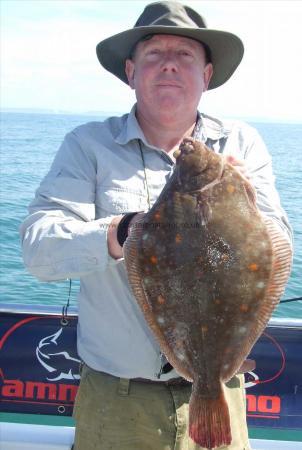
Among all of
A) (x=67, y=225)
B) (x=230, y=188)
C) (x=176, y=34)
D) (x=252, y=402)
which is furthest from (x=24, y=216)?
(x=230, y=188)

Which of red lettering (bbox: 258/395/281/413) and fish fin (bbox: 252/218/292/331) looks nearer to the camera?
fish fin (bbox: 252/218/292/331)

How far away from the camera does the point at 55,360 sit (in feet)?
13.7

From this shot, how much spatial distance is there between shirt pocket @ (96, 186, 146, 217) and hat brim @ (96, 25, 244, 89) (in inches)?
34.9

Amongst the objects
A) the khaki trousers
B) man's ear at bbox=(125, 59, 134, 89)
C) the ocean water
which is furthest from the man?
the ocean water

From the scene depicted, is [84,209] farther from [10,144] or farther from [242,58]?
[10,144]

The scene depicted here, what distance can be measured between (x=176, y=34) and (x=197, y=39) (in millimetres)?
154

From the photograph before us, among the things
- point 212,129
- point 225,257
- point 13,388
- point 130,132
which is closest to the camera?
point 225,257

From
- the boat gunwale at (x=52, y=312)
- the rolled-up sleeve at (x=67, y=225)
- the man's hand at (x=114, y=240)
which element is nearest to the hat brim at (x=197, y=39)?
the rolled-up sleeve at (x=67, y=225)

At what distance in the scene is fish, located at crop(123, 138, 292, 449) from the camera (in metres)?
2.25

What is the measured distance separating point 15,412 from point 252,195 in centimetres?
280

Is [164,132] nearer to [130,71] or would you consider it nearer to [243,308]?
[130,71]

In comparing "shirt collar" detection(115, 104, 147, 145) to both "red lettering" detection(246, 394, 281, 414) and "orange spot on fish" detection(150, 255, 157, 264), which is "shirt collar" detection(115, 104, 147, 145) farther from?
"red lettering" detection(246, 394, 281, 414)

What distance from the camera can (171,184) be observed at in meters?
2.35

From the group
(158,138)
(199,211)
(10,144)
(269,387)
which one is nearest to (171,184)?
(199,211)
